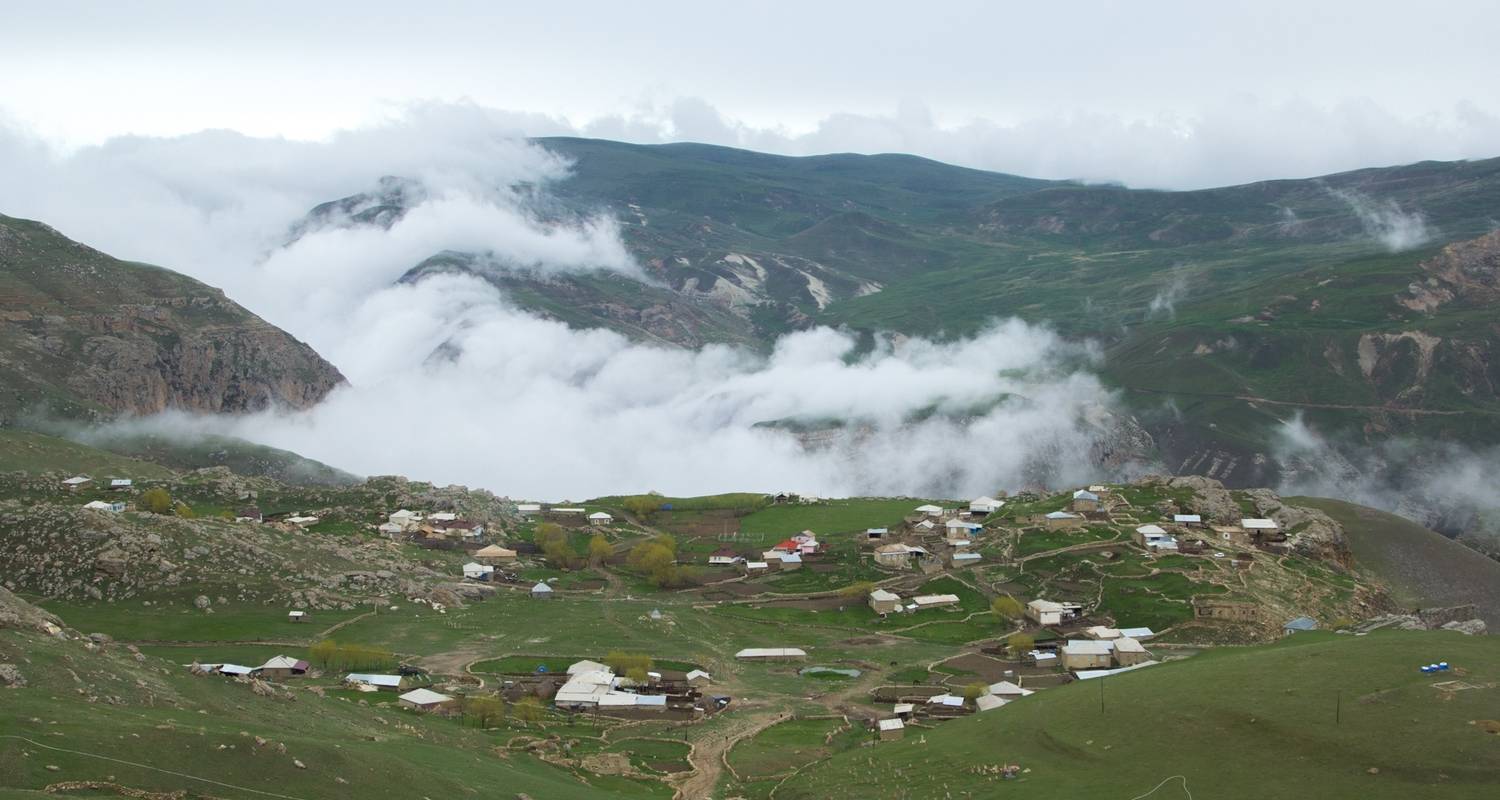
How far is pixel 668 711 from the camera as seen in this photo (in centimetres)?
8619

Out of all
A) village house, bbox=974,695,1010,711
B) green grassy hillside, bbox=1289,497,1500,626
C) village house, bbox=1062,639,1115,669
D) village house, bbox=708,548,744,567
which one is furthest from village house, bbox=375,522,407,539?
green grassy hillside, bbox=1289,497,1500,626

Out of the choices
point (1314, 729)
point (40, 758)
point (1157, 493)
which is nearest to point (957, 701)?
point (1314, 729)

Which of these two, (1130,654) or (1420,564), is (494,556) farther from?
(1420,564)

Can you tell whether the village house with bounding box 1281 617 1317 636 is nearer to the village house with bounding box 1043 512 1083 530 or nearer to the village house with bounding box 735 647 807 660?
the village house with bounding box 1043 512 1083 530

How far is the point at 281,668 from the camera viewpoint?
293 feet

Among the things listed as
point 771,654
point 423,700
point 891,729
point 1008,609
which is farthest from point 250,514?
point 891,729

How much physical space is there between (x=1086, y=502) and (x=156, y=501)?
110214 millimetres

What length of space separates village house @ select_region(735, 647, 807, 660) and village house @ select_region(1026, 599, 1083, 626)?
23.7 m

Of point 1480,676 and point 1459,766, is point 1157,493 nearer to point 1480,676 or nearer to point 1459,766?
point 1480,676

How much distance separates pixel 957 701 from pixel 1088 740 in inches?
865

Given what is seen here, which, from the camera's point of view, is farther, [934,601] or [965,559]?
[965,559]

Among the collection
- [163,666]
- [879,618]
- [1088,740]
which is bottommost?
[879,618]

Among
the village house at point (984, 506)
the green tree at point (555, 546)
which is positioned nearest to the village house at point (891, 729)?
the green tree at point (555, 546)

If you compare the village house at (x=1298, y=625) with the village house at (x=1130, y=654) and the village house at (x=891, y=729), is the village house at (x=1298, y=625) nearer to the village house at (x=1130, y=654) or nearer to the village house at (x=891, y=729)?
the village house at (x=1130, y=654)
